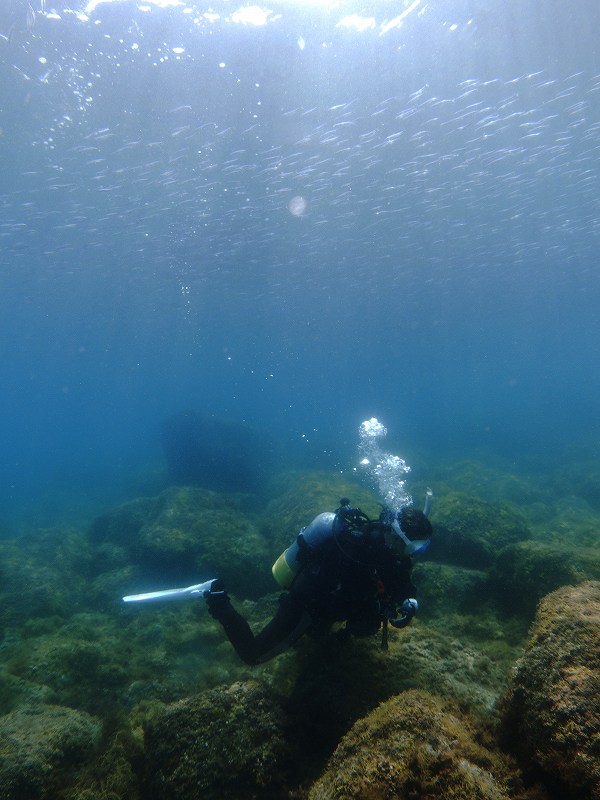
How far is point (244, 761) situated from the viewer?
11.0 ft

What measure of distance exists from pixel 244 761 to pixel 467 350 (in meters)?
90.4

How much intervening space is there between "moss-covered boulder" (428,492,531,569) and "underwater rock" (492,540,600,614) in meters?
1.84

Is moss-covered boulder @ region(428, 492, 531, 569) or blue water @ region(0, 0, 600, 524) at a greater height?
blue water @ region(0, 0, 600, 524)

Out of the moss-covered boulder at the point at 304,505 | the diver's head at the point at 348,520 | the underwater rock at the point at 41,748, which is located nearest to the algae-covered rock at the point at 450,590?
the diver's head at the point at 348,520

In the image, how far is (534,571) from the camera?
19.4 feet

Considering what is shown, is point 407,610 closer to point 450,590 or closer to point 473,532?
point 450,590

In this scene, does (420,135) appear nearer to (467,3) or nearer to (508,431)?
(467,3)

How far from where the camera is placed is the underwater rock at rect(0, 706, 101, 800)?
3.24 m

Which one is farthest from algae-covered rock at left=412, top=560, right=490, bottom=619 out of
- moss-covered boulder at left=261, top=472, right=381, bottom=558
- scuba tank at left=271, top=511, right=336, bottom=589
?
moss-covered boulder at left=261, top=472, right=381, bottom=558

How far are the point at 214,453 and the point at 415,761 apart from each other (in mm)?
20723

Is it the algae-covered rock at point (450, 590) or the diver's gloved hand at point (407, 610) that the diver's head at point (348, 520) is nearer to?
the diver's gloved hand at point (407, 610)

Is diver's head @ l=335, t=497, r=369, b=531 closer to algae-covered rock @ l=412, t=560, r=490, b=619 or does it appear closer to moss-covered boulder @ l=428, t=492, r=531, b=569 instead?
algae-covered rock @ l=412, t=560, r=490, b=619

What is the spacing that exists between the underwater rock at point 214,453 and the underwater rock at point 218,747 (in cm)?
1589

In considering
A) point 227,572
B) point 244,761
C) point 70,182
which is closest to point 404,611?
point 244,761
